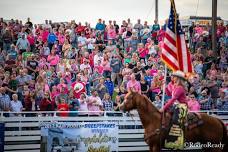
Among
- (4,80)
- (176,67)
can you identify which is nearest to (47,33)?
(4,80)

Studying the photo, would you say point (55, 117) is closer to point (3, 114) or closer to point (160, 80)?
point (3, 114)

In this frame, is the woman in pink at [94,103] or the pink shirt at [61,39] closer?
the woman in pink at [94,103]

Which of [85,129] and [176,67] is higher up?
[176,67]

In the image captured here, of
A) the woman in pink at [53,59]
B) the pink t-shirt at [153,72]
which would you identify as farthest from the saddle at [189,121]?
the woman in pink at [53,59]

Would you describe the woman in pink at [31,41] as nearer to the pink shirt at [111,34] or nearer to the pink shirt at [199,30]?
the pink shirt at [111,34]

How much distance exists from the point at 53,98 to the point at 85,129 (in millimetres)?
2031

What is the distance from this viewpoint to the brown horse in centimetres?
1392

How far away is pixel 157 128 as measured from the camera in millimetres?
13938

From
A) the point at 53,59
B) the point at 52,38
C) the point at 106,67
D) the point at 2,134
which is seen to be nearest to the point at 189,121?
the point at 2,134

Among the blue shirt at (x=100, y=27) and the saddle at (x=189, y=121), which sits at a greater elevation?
the blue shirt at (x=100, y=27)

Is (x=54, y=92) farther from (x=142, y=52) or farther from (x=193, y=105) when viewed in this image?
(x=142, y=52)

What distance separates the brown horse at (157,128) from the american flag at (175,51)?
195 centimetres

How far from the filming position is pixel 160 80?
21078 millimetres

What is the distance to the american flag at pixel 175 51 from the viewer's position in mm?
15555
